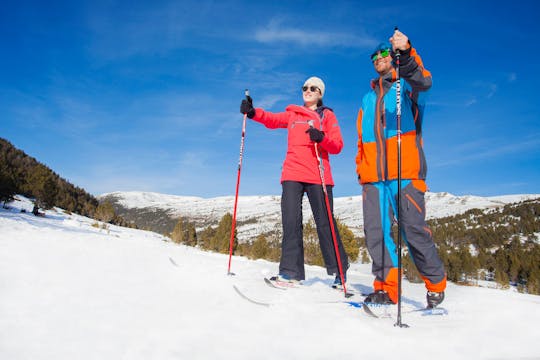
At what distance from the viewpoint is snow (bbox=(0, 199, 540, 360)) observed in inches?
62.1

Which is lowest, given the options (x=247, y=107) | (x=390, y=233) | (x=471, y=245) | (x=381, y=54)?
(x=390, y=233)

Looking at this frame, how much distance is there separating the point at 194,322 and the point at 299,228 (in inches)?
92.0

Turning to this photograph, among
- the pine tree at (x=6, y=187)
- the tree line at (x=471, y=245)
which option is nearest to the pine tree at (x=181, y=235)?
the tree line at (x=471, y=245)

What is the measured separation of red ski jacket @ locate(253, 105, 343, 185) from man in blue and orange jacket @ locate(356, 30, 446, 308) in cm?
71

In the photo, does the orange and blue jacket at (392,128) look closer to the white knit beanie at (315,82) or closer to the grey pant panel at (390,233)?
the grey pant panel at (390,233)

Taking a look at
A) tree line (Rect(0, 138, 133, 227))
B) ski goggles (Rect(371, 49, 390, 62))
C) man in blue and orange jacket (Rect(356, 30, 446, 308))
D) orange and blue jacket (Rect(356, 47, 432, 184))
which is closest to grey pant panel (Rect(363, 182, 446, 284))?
man in blue and orange jacket (Rect(356, 30, 446, 308))

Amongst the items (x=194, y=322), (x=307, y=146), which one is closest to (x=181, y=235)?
(x=307, y=146)

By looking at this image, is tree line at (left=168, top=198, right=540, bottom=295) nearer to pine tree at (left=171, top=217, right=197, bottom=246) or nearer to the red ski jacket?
pine tree at (left=171, top=217, right=197, bottom=246)

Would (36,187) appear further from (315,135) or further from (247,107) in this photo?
(315,135)

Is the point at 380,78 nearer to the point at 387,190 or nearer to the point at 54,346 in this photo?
the point at 387,190

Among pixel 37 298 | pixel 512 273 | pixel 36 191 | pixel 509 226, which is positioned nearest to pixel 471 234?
pixel 509 226

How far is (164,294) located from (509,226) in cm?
10705

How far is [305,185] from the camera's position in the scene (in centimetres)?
419

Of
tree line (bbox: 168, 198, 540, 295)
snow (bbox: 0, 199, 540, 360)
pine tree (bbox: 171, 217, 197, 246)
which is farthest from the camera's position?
tree line (bbox: 168, 198, 540, 295)
